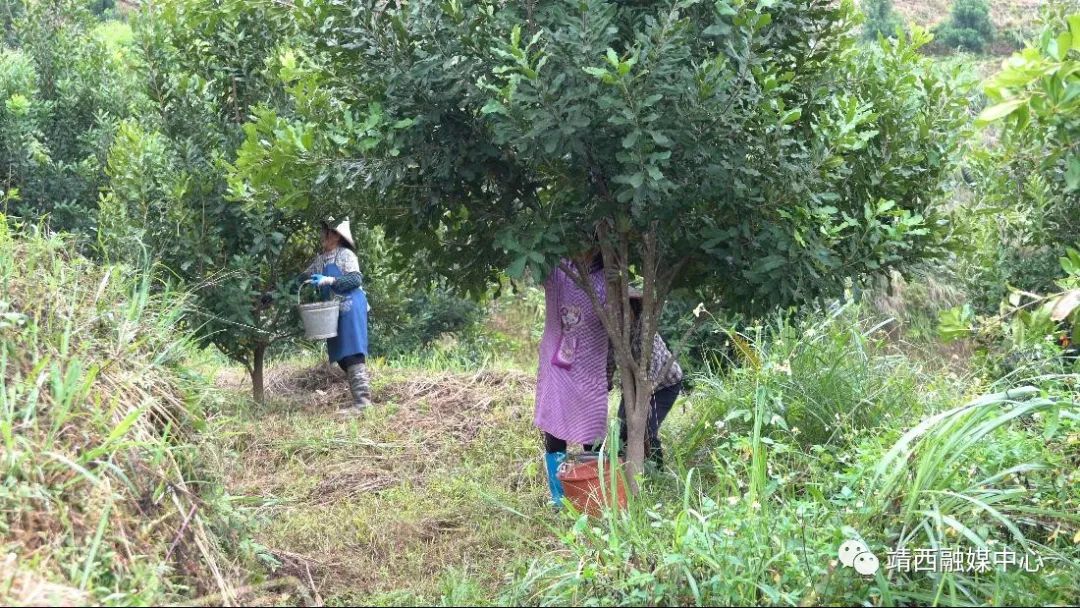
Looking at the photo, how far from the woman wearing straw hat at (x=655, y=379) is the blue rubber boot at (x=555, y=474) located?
339 millimetres

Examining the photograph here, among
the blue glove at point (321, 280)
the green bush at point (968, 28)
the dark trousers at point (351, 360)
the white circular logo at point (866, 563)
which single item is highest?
the green bush at point (968, 28)

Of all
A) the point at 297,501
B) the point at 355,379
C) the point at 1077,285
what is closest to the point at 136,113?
the point at 355,379

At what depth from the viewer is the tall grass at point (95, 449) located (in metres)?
3.35

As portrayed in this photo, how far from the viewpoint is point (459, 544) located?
16.9 ft

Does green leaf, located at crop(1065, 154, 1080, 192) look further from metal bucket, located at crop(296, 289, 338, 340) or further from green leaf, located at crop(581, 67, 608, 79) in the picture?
metal bucket, located at crop(296, 289, 338, 340)

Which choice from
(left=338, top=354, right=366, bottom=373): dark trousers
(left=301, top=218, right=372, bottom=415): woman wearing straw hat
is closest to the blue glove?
(left=301, top=218, right=372, bottom=415): woman wearing straw hat

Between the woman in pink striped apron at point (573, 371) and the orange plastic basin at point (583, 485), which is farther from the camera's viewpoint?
the woman in pink striped apron at point (573, 371)

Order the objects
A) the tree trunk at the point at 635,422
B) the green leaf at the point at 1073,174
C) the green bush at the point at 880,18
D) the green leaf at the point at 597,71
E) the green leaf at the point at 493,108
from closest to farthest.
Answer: the green leaf at the point at 1073,174 → the green leaf at the point at 597,71 → the green leaf at the point at 493,108 → the tree trunk at the point at 635,422 → the green bush at the point at 880,18

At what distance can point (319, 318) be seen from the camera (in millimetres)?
7656

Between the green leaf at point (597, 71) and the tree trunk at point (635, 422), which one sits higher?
the green leaf at point (597, 71)

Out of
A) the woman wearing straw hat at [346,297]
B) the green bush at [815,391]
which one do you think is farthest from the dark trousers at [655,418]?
the woman wearing straw hat at [346,297]

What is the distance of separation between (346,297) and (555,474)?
9.41ft

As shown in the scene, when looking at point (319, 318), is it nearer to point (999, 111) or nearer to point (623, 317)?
point (623, 317)

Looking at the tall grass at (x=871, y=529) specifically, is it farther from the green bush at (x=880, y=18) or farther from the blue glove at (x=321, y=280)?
the green bush at (x=880, y=18)
